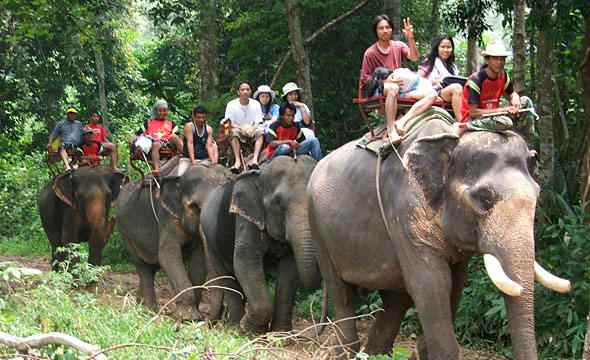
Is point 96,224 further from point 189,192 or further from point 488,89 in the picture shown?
point 488,89

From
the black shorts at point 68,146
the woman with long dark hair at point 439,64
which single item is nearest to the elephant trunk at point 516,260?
the woman with long dark hair at point 439,64

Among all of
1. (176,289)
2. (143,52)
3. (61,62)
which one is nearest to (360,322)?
(176,289)

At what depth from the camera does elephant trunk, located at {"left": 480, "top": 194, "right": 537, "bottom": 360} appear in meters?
5.09

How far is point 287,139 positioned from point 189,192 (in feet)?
5.42

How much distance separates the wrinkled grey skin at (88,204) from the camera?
12.4 meters

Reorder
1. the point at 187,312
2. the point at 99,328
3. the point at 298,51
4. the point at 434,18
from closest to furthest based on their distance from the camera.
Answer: the point at 99,328 → the point at 187,312 → the point at 298,51 → the point at 434,18

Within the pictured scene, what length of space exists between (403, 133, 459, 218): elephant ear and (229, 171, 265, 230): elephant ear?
301 cm

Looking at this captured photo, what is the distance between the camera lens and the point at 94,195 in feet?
40.7

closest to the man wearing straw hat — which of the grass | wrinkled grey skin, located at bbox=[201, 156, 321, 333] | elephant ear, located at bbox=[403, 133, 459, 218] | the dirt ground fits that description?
elephant ear, located at bbox=[403, 133, 459, 218]

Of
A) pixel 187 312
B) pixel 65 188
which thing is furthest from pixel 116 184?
pixel 187 312

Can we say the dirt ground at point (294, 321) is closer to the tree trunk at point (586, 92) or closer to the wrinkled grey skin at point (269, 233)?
the wrinkled grey skin at point (269, 233)

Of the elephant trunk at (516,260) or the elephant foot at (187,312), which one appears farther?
the elephant foot at (187,312)

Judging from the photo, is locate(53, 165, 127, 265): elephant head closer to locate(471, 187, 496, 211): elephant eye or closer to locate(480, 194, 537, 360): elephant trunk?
locate(471, 187, 496, 211): elephant eye

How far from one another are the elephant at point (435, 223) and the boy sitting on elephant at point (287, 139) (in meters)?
1.63
